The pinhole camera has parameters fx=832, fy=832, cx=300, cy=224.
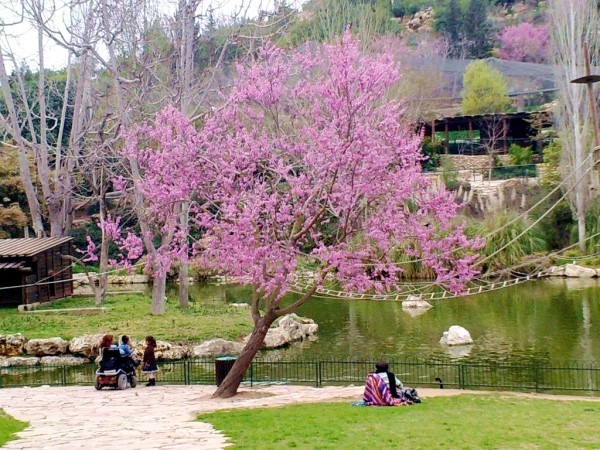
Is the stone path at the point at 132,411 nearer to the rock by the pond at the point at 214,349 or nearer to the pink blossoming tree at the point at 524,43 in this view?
the rock by the pond at the point at 214,349

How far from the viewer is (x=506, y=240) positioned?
143 feet

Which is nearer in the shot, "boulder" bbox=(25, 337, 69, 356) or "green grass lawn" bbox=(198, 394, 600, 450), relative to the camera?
"green grass lawn" bbox=(198, 394, 600, 450)

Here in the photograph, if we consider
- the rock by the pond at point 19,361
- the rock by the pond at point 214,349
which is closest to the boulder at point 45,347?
the rock by the pond at point 19,361

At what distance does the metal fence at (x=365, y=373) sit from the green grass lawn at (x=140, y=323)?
2295mm

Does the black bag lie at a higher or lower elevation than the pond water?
lower

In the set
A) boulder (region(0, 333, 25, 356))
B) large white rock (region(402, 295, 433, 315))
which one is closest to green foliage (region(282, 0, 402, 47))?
large white rock (region(402, 295, 433, 315))

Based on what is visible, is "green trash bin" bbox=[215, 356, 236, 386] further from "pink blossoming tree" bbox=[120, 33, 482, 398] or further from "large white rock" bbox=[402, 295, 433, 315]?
"large white rock" bbox=[402, 295, 433, 315]

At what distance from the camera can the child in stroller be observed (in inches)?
717

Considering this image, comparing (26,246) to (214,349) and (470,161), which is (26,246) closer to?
(214,349)

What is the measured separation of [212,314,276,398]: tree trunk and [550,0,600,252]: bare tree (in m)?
34.1

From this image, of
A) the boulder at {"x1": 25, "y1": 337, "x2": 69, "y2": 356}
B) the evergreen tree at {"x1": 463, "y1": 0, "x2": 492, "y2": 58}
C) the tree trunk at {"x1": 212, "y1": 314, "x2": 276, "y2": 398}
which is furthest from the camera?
the evergreen tree at {"x1": 463, "y1": 0, "x2": 492, "y2": 58}

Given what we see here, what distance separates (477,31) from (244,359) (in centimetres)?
8739

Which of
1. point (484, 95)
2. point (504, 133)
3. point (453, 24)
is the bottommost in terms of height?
point (504, 133)

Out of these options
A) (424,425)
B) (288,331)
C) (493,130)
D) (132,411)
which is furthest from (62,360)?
(493,130)
